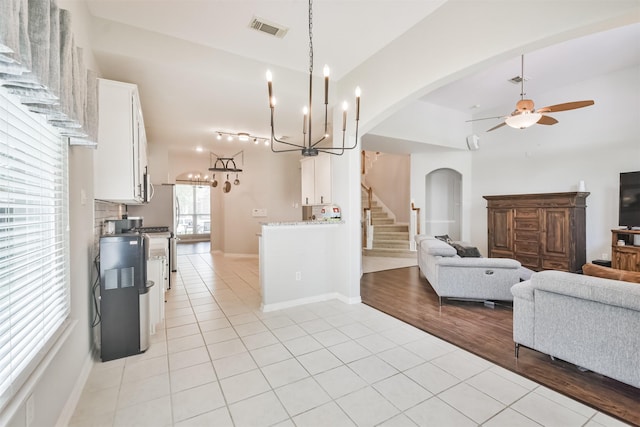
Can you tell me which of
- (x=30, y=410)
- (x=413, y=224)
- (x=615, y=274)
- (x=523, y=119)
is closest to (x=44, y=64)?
(x=30, y=410)

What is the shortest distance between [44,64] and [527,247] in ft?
22.7

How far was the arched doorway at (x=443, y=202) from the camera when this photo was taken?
25.4ft

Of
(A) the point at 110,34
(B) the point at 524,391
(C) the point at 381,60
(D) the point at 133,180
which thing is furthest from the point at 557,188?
(A) the point at 110,34

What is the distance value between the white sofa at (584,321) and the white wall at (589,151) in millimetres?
4090

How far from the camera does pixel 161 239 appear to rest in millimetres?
4125

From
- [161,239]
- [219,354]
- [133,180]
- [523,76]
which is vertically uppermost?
[523,76]

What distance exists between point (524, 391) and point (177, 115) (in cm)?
535

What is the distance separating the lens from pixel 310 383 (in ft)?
7.04

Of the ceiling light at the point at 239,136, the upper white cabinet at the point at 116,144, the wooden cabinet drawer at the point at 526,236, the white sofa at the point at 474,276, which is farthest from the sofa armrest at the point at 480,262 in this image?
the ceiling light at the point at 239,136

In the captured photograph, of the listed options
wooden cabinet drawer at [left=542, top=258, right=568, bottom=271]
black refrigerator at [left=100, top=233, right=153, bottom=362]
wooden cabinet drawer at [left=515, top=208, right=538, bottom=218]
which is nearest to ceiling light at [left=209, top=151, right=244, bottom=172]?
black refrigerator at [left=100, top=233, right=153, bottom=362]

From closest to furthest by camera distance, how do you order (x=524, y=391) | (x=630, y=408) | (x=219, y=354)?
(x=630, y=408), (x=524, y=391), (x=219, y=354)

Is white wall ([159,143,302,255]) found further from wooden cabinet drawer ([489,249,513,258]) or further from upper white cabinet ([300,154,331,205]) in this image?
wooden cabinet drawer ([489,249,513,258])

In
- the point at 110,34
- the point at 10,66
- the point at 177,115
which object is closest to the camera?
the point at 10,66

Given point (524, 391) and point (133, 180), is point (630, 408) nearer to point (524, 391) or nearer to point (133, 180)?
point (524, 391)
